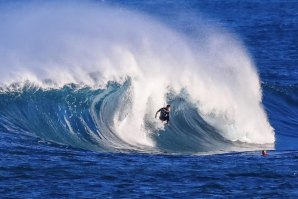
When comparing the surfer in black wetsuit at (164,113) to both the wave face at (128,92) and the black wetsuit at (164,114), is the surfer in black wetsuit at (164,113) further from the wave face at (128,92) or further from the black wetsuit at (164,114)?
the wave face at (128,92)

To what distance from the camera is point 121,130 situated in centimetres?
3603

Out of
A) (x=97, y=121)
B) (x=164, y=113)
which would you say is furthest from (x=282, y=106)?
(x=97, y=121)

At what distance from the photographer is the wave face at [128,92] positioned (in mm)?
35938

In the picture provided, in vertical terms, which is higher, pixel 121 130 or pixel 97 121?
pixel 97 121

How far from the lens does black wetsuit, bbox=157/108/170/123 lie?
35.5 m

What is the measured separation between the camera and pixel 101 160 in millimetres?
31453

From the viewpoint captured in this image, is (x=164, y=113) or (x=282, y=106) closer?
(x=164, y=113)

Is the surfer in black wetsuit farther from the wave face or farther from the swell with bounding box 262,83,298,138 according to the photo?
the swell with bounding box 262,83,298,138

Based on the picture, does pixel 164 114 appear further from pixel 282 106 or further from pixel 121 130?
pixel 282 106

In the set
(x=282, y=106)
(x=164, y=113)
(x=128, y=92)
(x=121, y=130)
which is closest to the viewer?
(x=164, y=113)

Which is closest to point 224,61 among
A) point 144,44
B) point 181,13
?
point 144,44

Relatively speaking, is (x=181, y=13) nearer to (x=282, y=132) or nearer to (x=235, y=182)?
(x=282, y=132)

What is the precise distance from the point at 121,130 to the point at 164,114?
1.67m

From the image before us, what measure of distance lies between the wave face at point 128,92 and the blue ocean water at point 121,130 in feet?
0.23
